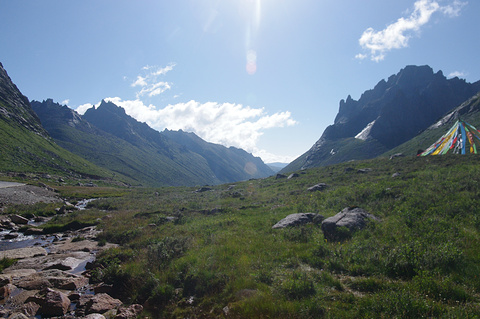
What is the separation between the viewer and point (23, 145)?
9669 centimetres

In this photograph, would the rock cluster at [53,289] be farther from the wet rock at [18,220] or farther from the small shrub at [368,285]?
the wet rock at [18,220]

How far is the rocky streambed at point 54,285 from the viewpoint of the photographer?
7223 millimetres

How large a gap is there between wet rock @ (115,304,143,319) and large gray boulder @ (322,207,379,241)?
9.10 m

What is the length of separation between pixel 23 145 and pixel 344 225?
436 feet

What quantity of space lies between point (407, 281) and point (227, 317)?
5.87 meters

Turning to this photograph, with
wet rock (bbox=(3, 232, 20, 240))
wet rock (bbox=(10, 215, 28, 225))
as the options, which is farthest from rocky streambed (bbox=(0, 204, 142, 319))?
wet rock (bbox=(10, 215, 28, 225))

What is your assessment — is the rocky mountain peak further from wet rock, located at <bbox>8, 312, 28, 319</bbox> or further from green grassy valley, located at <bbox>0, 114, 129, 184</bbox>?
wet rock, located at <bbox>8, 312, 28, 319</bbox>

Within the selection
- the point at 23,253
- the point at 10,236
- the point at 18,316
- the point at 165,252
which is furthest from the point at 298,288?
the point at 10,236

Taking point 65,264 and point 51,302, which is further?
point 65,264

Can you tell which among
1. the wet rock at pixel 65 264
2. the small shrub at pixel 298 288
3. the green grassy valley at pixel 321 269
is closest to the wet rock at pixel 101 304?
the green grassy valley at pixel 321 269

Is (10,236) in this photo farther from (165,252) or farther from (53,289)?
(165,252)

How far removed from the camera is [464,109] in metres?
125

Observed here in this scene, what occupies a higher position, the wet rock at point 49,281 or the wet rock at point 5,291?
the wet rock at point 5,291

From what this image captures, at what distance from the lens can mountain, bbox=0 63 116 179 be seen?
263ft
